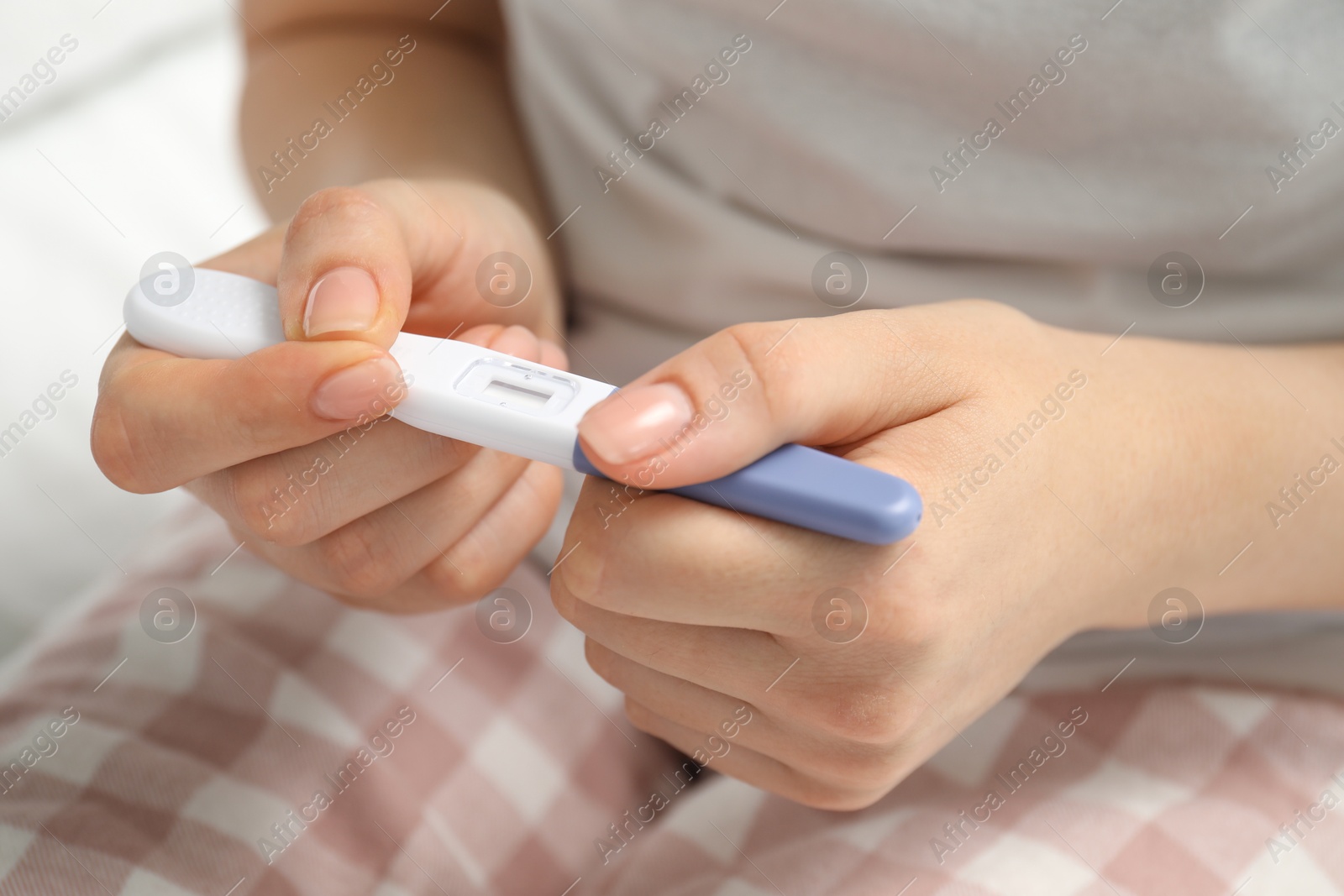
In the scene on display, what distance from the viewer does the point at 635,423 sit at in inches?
13.2

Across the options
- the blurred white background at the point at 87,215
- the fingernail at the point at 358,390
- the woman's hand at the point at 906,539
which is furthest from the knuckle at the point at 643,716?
the blurred white background at the point at 87,215

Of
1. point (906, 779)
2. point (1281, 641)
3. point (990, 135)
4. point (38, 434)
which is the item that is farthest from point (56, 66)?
point (1281, 641)

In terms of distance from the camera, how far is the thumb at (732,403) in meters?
0.34

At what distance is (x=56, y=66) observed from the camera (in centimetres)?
104

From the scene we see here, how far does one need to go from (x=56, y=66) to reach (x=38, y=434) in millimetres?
452

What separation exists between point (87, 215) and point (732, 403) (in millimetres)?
966

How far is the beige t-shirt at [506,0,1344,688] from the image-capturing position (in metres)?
0.50

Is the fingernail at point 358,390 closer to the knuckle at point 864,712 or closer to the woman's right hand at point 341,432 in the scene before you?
the woman's right hand at point 341,432

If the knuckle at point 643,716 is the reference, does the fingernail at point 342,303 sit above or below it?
above

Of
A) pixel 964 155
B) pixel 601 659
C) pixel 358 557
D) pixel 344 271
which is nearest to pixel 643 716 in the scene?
pixel 601 659

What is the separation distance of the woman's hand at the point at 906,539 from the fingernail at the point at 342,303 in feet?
0.42

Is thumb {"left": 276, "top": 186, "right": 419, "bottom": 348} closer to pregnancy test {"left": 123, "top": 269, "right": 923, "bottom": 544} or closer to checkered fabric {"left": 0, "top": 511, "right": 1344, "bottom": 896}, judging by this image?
pregnancy test {"left": 123, "top": 269, "right": 923, "bottom": 544}

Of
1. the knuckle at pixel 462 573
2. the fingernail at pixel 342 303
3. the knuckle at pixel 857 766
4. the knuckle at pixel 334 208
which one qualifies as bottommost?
the knuckle at pixel 857 766

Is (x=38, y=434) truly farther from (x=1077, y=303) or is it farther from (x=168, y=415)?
(x=1077, y=303)
